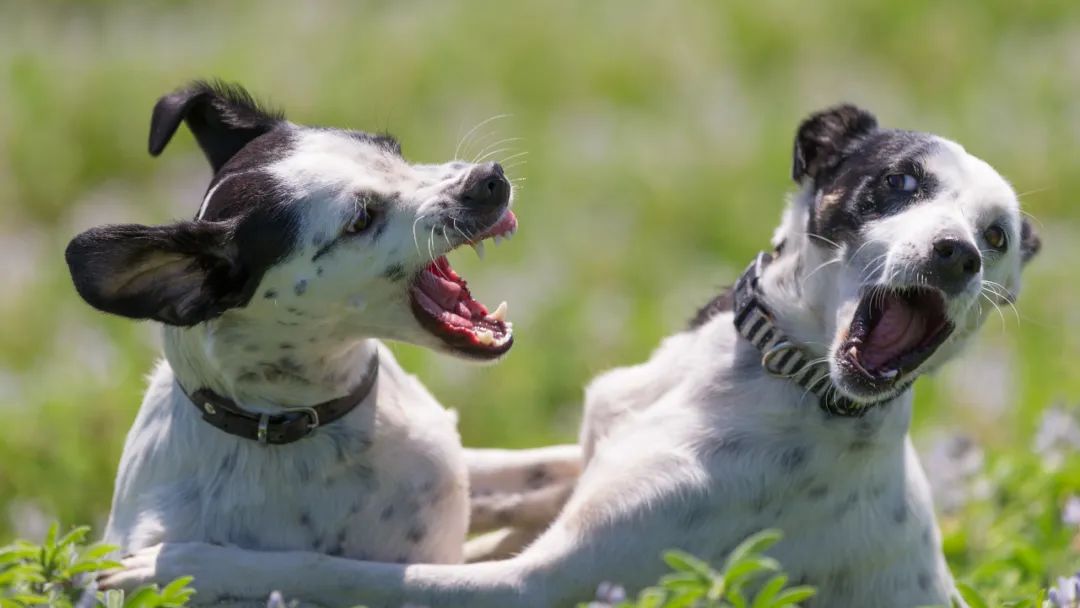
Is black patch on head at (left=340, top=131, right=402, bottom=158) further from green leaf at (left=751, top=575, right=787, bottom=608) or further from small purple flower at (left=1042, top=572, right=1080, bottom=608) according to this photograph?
small purple flower at (left=1042, top=572, right=1080, bottom=608)

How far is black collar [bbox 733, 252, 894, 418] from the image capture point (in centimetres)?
497

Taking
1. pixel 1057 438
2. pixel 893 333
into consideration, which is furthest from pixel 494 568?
pixel 1057 438

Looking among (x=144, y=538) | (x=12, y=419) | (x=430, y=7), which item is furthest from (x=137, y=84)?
(x=144, y=538)

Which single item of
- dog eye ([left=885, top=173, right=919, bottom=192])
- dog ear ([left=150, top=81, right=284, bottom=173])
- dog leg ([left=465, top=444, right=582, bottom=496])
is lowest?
dog leg ([left=465, top=444, right=582, bottom=496])

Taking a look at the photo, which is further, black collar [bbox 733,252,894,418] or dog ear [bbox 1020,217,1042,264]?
dog ear [bbox 1020,217,1042,264]

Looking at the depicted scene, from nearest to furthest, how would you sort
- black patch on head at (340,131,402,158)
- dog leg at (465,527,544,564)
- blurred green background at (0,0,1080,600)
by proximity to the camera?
black patch on head at (340,131,402,158) < dog leg at (465,527,544,564) < blurred green background at (0,0,1080,600)

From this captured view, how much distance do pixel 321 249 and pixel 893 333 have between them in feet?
5.29

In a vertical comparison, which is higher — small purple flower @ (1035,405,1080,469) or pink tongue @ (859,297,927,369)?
small purple flower @ (1035,405,1080,469)

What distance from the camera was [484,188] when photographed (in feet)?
16.3

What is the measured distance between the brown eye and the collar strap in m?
0.57

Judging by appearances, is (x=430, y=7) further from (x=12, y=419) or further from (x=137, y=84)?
(x=12, y=419)

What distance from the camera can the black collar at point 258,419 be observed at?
16.1 ft

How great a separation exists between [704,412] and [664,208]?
6.26 meters

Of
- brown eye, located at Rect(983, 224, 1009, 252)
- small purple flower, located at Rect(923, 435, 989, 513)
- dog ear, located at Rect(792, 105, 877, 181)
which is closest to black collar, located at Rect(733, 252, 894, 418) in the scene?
dog ear, located at Rect(792, 105, 877, 181)
